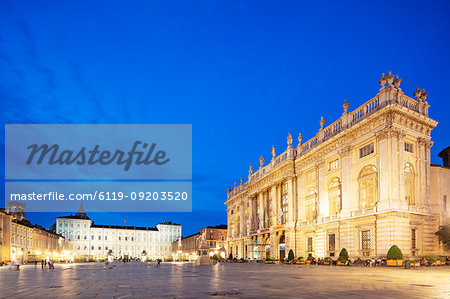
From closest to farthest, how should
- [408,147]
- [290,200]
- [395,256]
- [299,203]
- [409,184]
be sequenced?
[395,256], [409,184], [408,147], [299,203], [290,200]

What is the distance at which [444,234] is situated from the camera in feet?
118

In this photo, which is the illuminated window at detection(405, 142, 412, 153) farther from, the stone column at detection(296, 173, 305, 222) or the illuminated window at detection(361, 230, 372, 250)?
the stone column at detection(296, 173, 305, 222)

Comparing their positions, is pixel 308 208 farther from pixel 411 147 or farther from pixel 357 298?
pixel 357 298

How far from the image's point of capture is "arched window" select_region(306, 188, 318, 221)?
5069 cm

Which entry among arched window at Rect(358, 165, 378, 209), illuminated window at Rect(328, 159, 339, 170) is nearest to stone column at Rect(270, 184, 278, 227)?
illuminated window at Rect(328, 159, 339, 170)

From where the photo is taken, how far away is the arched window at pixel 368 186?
126 feet

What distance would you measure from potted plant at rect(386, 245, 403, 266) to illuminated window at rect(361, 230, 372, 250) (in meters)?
5.12

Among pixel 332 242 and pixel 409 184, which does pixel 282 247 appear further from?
pixel 409 184

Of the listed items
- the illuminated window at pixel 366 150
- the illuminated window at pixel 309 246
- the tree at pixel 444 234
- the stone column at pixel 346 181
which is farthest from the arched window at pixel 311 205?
the tree at pixel 444 234

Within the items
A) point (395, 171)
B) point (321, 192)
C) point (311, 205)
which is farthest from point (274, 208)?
point (395, 171)

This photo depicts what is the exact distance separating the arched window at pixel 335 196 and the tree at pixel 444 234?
37.2ft

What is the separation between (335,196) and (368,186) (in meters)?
6.80

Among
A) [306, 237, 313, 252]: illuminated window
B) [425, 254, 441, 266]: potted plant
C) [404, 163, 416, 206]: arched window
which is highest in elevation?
[404, 163, 416, 206]: arched window

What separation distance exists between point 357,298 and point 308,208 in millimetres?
A: 42075
